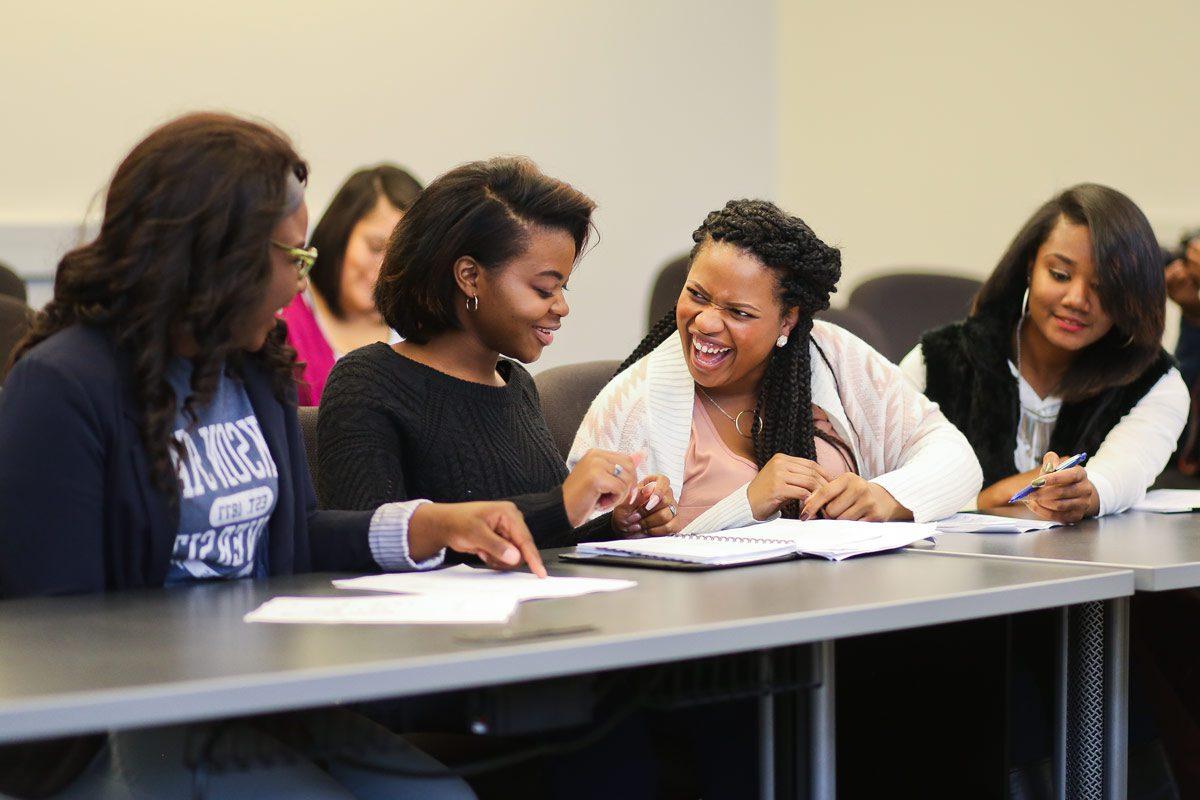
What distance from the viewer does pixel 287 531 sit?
151 centimetres

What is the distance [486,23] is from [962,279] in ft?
5.87

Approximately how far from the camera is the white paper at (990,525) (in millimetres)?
1931

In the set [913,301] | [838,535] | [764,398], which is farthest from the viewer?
[913,301]

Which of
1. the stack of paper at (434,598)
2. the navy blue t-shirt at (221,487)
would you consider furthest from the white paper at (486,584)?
the navy blue t-shirt at (221,487)

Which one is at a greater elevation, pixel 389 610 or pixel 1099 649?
pixel 389 610

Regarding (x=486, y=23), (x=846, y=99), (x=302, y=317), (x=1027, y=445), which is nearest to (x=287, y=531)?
(x=1027, y=445)

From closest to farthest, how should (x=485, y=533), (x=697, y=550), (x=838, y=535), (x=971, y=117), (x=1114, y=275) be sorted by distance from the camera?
(x=485, y=533) < (x=697, y=550) < (x=838, y=535) < (x=1114, y=275) < (x=971, y=117)

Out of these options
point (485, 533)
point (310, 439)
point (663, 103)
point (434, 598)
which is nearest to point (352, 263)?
point (310, 439)

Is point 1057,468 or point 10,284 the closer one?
point 1057,468

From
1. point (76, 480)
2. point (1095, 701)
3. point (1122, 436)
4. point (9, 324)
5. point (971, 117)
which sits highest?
point (971, 117)

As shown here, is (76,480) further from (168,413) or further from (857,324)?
(857,324)

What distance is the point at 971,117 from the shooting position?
4.60 metres

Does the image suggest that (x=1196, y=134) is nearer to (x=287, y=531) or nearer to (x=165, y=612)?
(x=287, y=531)

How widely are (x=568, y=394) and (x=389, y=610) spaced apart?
110 cm
